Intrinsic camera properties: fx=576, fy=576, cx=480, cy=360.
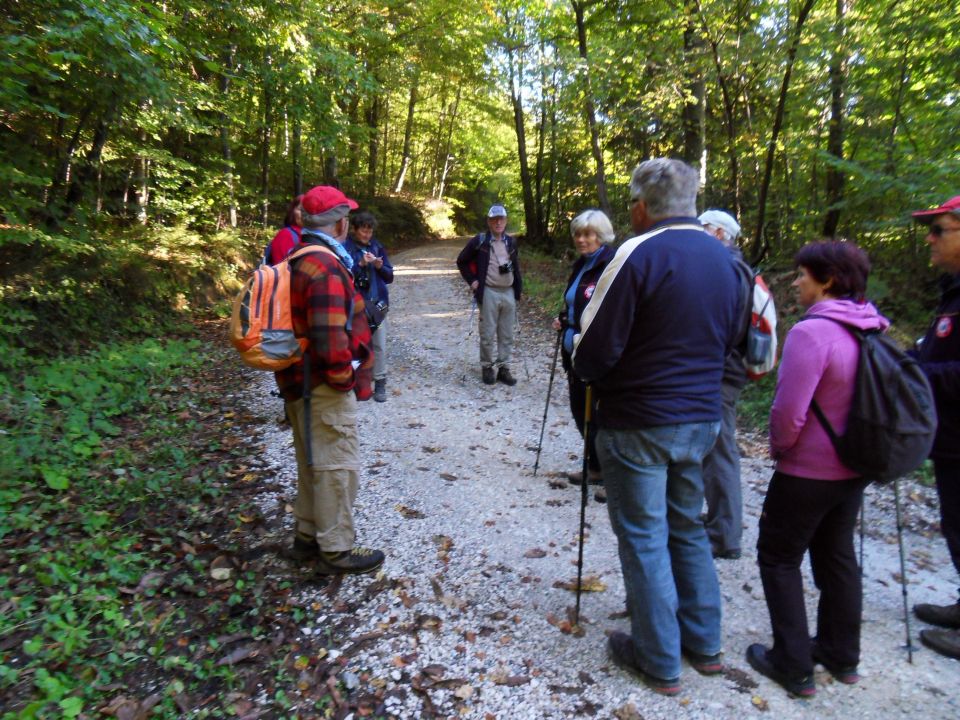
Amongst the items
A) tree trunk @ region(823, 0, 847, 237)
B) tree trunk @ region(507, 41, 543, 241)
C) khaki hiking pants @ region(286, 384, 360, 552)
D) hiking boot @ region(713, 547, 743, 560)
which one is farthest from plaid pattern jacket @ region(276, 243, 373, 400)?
tree trunk @ region(507, 41, 543, 241)

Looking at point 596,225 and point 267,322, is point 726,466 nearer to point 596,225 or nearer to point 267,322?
point 596,225

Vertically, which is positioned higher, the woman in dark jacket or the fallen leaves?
the woman in dark jacket

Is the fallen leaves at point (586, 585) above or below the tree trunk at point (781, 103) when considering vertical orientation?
below

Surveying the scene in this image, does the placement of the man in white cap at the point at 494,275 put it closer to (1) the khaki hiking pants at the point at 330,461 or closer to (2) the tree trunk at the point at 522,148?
(1) the khaki hiking pants at the point at 330,461

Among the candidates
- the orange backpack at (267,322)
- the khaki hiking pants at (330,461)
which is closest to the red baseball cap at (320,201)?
the orange backpack at (267,322)

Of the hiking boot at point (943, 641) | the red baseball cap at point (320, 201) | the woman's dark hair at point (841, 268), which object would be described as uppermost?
the red baseball cap at point (320, 201)

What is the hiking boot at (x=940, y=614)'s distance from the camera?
10.4 ft

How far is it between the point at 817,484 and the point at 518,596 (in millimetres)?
1839

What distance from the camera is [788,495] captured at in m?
2.60

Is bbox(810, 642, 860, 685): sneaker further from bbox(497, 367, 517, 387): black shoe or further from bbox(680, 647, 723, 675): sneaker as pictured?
bbox(497, 367, 517, 387): black shoe

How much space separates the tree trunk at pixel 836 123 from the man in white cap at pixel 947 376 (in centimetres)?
520

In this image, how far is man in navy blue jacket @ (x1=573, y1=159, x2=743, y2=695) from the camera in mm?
2473

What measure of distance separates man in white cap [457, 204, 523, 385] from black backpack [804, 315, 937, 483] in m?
5.15

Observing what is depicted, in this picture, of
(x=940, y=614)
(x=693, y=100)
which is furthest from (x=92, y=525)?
(x=693, y=100)
